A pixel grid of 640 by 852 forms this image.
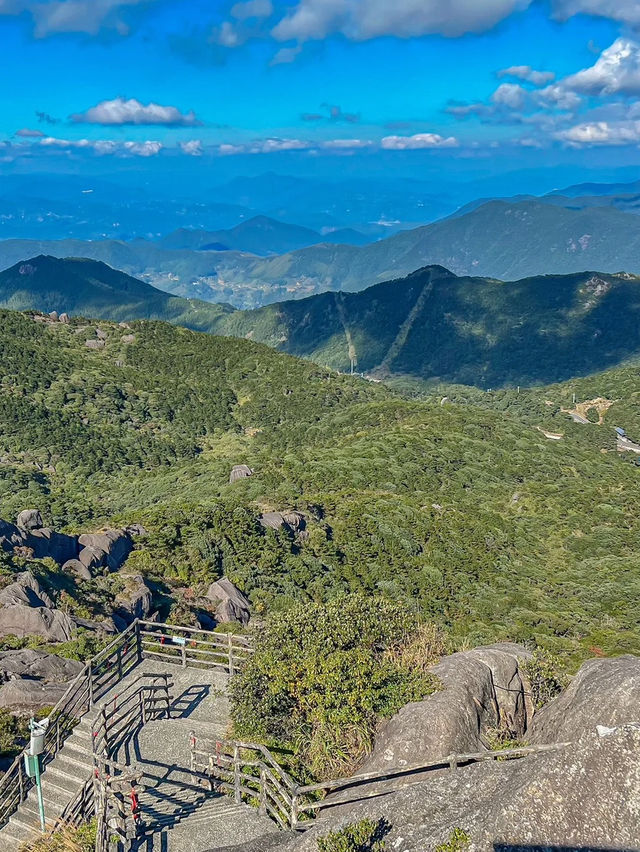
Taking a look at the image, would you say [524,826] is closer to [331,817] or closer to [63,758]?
[331,817]

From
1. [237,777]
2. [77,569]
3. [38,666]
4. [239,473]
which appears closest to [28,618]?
[38,666]

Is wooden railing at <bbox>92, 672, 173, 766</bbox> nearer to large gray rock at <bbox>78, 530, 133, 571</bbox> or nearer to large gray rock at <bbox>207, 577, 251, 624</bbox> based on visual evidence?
large gray rock at <bbox>207, 577, 251, 624</bbox>

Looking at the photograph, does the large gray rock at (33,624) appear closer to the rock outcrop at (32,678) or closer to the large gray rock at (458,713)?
the rock outcrop at (32,678)

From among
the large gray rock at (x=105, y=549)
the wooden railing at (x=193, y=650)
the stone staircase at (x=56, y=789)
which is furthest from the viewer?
the large gray rock at (x=105, y=549)

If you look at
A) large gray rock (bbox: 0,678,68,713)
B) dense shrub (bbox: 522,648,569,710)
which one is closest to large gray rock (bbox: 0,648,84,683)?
large gray rock (bbox: 0,678,68,713)

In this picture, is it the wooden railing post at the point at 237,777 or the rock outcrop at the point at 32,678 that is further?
the rock outcrop at the point at 32,678

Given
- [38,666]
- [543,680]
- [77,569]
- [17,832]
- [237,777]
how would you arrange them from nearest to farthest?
1. [17,832]
2. [237,777]
3. [543,680]
4. [38,666]
5. [77,569]

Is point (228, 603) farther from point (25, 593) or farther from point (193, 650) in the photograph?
point (193, 650)

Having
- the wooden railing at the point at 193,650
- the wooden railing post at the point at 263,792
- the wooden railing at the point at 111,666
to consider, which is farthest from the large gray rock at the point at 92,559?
the wooden railing post at the point at 263,792
